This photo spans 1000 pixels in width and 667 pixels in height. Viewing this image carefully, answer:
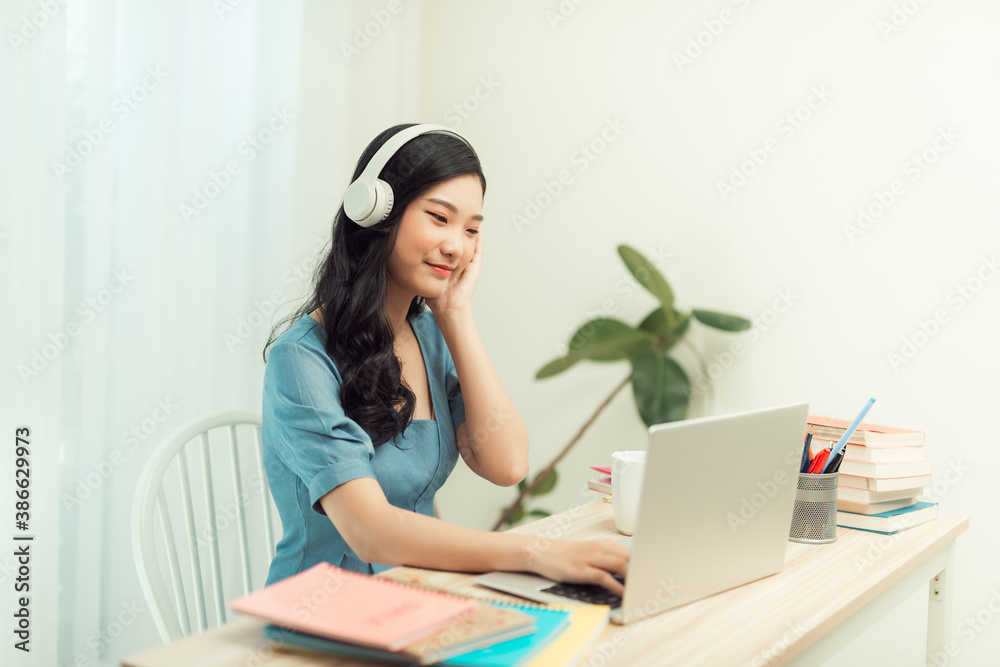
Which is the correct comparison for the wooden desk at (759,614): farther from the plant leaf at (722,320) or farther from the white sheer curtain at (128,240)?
the white sheer curtain at (128,240)

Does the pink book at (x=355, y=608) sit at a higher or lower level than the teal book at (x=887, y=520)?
higher

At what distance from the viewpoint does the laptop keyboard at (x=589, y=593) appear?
0.80m

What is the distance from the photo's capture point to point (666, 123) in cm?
222

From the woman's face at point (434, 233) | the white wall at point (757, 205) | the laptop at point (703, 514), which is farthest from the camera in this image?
the white wall at point (757, 205)

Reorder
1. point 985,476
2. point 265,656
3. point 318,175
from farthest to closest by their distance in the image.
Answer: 1. point 318,175
2. point 985,476
3. point 265,656

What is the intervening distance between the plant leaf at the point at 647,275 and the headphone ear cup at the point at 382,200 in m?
1.02

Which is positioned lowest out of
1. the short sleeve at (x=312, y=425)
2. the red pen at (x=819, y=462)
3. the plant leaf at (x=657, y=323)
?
A: the red pen at (x=819, y=462)

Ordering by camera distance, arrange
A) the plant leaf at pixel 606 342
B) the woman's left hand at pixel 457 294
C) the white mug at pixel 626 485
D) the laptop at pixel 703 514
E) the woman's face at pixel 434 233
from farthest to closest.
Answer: the plant leaf at pixel 606 342 → the woman's left hand at pixel 457 294 → the woman's face at pixel 434 233 → the white mug at pixel 626 485 → the laptop at pixel 703 514

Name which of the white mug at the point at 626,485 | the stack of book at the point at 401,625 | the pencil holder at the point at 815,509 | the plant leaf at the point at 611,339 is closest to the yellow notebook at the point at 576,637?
the stack of book at the point at 401,625

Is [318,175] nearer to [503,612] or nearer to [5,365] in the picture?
[5,365]

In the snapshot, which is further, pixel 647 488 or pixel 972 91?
pixel 972 91

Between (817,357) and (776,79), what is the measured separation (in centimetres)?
75

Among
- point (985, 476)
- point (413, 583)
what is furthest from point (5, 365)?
point (985, 476)

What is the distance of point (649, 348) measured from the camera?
2111mm
